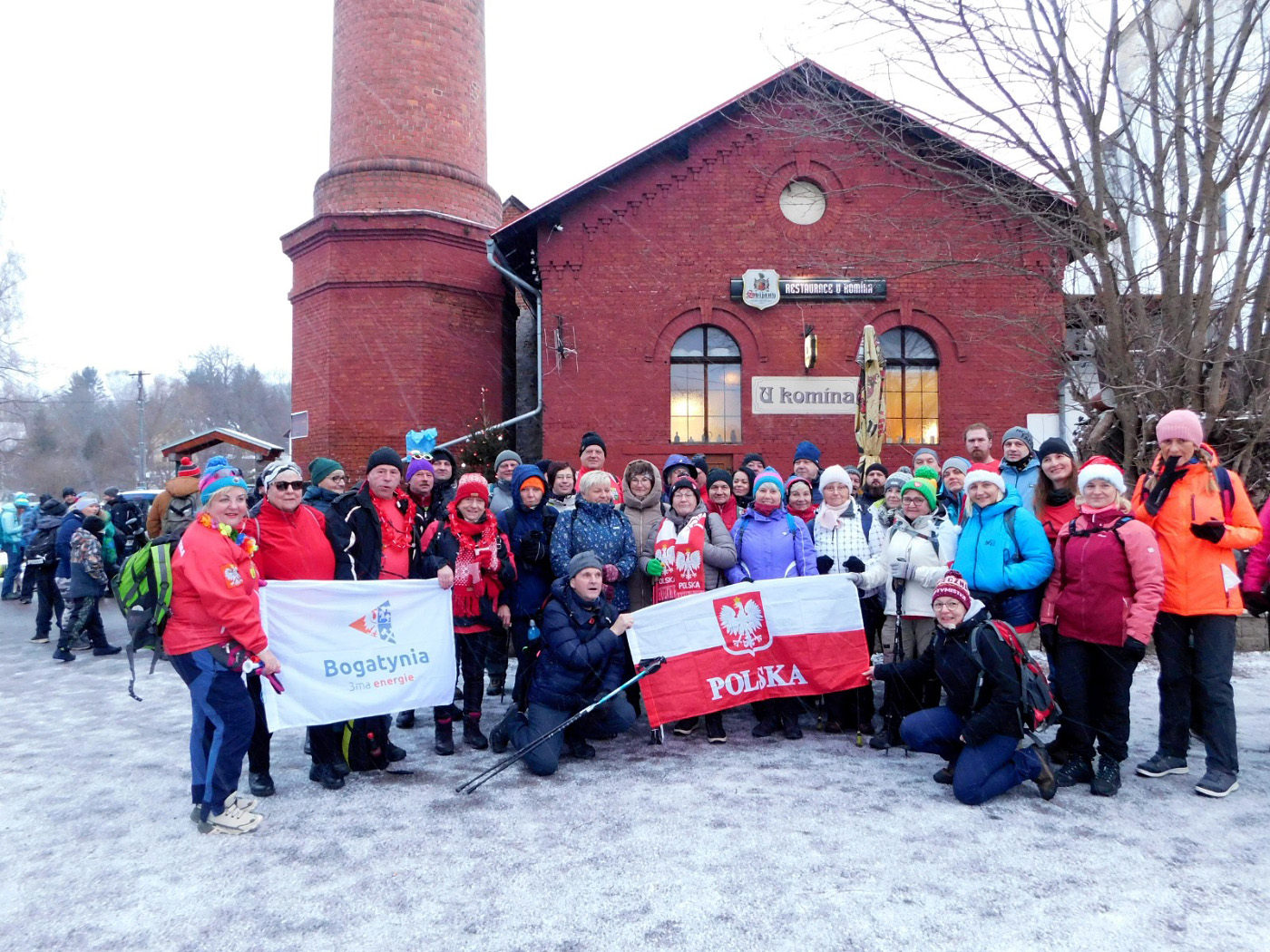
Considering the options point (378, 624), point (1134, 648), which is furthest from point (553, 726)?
point (1134, 648)

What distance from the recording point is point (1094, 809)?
4570 mm

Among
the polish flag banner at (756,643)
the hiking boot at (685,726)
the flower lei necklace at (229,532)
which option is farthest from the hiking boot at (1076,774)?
the flower lei necklace at (229,532)

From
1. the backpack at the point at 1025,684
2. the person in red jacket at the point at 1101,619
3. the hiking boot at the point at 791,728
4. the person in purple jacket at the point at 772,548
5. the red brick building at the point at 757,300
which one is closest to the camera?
the backpack at the point at 1025,684

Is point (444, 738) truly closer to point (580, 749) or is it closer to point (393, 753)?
point (393, 753)

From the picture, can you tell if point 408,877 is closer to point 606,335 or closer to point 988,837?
point 988,837

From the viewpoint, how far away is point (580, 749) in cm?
559

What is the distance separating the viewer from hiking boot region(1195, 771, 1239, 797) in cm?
471

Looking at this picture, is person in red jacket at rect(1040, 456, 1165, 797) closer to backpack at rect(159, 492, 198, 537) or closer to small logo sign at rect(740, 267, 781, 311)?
backpack at rect(159, 492, 198, 537)

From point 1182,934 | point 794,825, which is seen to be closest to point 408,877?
point 794,825

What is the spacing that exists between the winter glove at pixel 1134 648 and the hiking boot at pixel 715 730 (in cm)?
262

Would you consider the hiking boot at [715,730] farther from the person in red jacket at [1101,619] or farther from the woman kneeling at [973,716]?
the person in red jacket at [1101,619]

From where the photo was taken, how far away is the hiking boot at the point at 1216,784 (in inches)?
186

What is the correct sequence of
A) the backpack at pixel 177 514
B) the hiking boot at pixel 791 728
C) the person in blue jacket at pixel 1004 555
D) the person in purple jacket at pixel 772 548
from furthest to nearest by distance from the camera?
the backpack at pixel 177 514
the person in purple jacket at pixel 772 548
the hiking boot at pixel 791 728
the person in blue jacket at pixel 1004 555

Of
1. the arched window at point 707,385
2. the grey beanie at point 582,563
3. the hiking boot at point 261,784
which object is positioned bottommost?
the hiking boot at point 261,784
